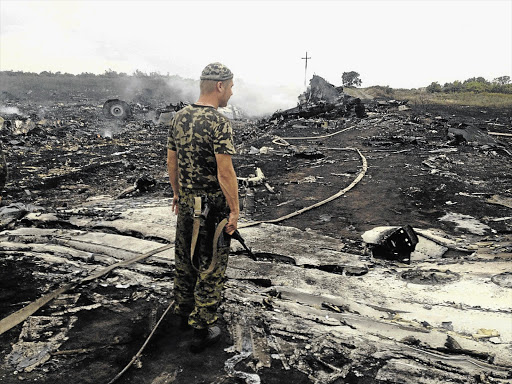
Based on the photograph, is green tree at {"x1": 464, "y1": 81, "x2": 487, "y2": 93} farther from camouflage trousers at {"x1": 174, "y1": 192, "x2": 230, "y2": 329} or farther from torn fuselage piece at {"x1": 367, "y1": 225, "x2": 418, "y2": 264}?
camouflage trousers at {"x1": 174, "y1": 192, "x2": 230, "y2": 329}

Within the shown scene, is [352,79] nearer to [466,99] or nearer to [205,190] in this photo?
[466,99]

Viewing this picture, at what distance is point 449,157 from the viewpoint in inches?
347

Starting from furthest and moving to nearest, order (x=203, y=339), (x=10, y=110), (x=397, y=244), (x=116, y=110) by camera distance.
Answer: (x=10, y=110) < (x=116, y=110) < (x=397, y=244) < (x=203, y=339)

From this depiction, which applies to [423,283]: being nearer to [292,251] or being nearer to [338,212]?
[292,251]

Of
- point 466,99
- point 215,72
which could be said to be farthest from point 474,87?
point 215,72

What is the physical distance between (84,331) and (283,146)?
9.31 m

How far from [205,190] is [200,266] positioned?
0.52 meters

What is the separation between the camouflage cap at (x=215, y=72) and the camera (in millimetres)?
2213

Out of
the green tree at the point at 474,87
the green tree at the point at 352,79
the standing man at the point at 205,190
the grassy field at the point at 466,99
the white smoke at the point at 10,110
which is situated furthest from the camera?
the green tree at the point at 352,79

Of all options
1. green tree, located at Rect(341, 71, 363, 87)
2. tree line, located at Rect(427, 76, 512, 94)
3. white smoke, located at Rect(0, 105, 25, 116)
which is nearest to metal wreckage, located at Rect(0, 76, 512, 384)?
white smoke, located at Rect(0, 105, 25, 116)

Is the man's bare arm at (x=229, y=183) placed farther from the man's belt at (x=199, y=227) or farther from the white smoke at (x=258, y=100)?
the white smoke at (x=258, y=100)

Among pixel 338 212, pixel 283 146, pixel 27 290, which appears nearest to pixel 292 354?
pixel 27 290

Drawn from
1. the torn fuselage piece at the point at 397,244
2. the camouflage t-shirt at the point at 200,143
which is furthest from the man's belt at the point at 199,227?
the torn fuselage piece at the point at 397,244

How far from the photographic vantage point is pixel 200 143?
2.22 m
